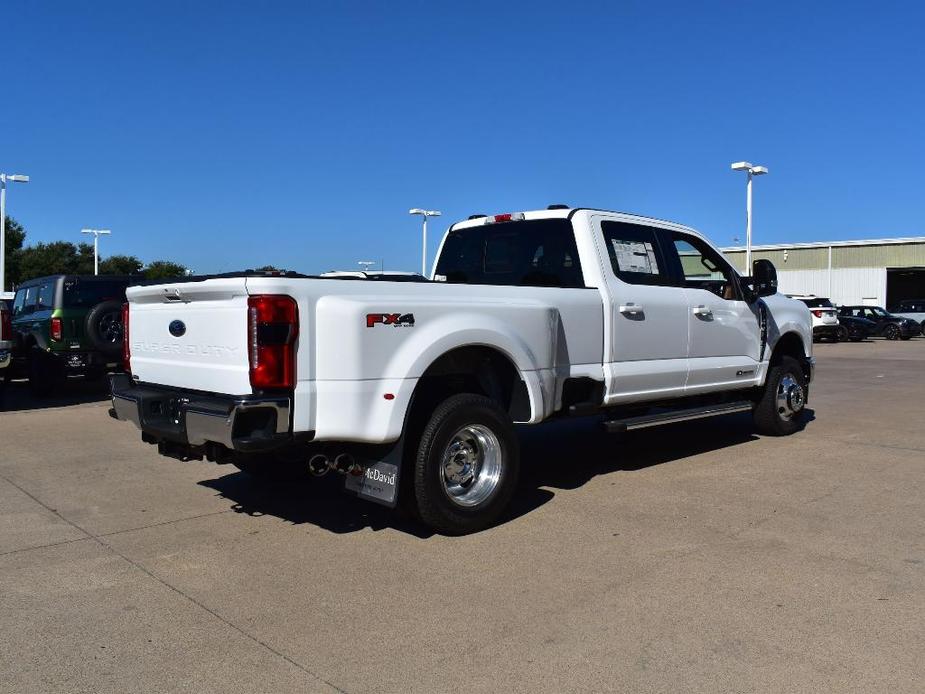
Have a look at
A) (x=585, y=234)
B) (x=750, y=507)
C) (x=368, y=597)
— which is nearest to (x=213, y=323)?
(x=368, y=597)

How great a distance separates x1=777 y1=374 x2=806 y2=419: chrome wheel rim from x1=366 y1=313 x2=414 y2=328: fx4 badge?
5.26 metres

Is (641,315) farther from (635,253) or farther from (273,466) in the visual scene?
(273,466)

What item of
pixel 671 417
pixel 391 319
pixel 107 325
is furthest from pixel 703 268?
pixel 107 325

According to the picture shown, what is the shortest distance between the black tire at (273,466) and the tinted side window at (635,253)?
286 centimetres

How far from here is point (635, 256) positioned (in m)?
6.84

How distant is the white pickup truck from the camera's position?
451cm

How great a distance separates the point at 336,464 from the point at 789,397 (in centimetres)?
574

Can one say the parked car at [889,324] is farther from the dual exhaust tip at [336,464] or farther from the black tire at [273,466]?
the dual exhaust tip at [336,464]

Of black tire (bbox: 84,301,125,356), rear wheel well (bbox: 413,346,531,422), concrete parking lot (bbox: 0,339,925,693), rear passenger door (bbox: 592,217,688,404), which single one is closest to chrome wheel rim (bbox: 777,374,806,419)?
concrete parking lot (bbox: 0,339,925,693)

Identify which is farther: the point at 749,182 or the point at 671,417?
the point at 749,182

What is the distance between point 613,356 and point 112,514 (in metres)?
3.79

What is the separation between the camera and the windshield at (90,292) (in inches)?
505

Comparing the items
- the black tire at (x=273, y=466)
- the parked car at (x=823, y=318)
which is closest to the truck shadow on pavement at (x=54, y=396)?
the black tire at (x=273, y=466)

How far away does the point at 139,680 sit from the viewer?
3348 millimetres
